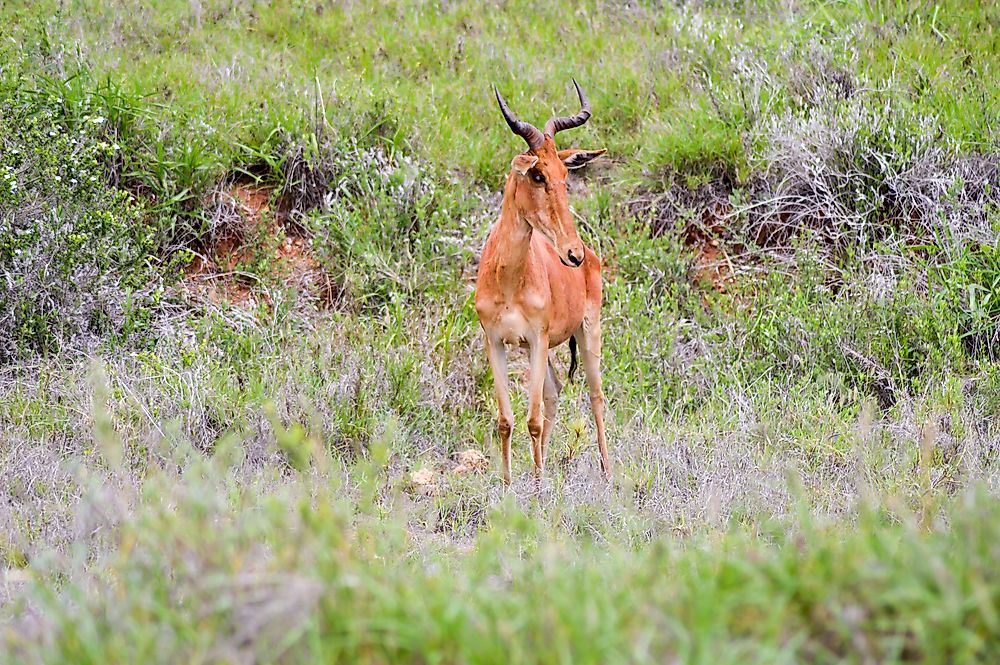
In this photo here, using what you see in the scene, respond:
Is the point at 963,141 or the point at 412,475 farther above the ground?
the point at 963,141

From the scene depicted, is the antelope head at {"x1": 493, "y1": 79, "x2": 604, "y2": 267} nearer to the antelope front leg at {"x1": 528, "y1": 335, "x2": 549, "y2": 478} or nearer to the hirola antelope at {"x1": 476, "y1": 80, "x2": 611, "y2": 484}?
the hirola antelope at {"x1": 476, "y1": 80, "x2": 611, "y2": 484}

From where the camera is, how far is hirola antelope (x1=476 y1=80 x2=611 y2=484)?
632 centimetres

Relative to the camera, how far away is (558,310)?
7008 mm

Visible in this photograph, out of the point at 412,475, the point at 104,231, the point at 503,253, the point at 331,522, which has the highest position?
the point at 331,522

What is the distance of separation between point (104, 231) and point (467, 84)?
463 centimetres

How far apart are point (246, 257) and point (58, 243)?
5.77ft

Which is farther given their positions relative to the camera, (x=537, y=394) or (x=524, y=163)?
(x=537, y=394)

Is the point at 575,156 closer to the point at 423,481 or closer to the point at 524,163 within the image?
the point at 524,163

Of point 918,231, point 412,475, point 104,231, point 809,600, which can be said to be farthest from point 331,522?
point 918,231

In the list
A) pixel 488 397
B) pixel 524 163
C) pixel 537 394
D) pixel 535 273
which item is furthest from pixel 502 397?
pixel 524 163

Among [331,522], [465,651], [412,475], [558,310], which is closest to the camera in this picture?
[465,651]

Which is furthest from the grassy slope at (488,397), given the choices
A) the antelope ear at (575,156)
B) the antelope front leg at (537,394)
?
the antelope ear at (575,156)

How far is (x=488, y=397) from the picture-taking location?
26.4 ft

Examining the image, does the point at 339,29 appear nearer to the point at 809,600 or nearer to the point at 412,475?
the point at 412,475
